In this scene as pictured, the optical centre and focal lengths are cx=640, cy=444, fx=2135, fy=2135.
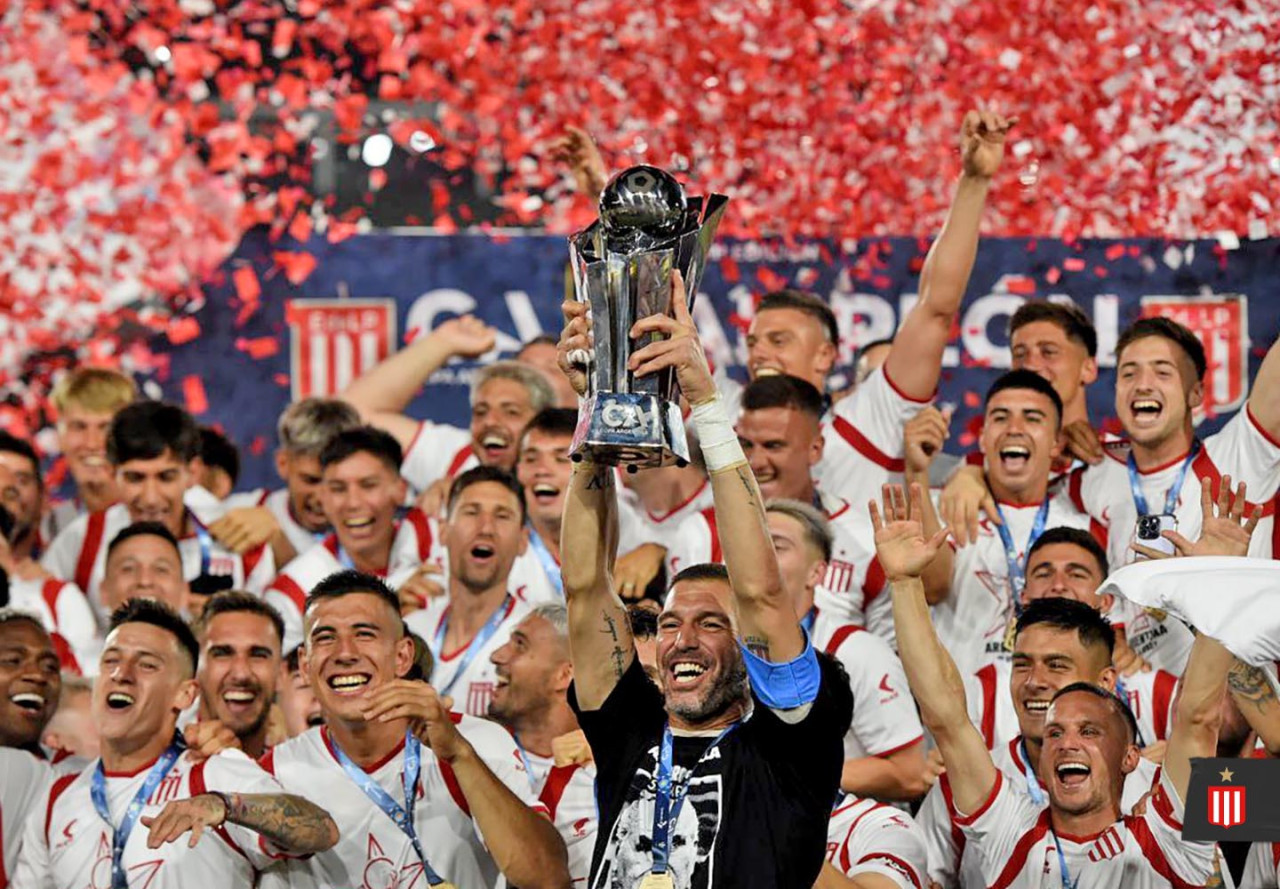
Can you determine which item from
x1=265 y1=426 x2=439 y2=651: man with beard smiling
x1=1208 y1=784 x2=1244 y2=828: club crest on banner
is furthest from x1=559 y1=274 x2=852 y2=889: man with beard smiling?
x1=265 y1=426 x2=439 y2=651: man with beard smiling

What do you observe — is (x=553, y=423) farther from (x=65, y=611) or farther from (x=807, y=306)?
(x=65, y=611)

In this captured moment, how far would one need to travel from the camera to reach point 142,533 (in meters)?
6.82

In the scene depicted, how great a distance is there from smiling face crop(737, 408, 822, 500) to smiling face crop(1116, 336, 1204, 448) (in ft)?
3.15

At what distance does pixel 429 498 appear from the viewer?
7230mm

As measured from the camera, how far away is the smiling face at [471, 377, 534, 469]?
23.7 feet

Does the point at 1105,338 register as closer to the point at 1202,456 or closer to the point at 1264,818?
the point at 1202,456

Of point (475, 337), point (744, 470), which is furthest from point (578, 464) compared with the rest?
point (475, 337)

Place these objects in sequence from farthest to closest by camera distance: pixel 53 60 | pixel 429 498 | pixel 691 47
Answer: pixel 53 60
pixel 691 47
pixel 429 498

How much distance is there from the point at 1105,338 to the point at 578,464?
155 inches

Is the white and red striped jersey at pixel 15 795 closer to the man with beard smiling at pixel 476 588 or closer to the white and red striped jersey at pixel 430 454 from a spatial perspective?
the man with beard smiling at pixel 476 588

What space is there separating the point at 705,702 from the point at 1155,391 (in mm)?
2435

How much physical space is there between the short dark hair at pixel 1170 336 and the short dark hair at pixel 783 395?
0.93 meters

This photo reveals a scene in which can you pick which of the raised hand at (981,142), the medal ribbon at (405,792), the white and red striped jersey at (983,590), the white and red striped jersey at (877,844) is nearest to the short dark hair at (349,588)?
the medal ribbon at (405,792)

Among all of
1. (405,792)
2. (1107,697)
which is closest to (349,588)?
(405,792)
